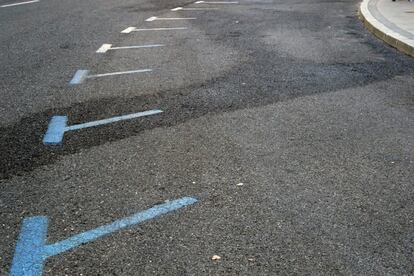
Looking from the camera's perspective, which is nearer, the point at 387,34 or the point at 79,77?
the point at 79,77

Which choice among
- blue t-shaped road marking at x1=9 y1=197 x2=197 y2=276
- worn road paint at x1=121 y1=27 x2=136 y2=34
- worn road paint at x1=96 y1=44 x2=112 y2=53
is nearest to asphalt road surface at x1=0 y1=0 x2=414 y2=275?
blue t-shaped road marking at x1=9 y1=197 x2=197 y2=276

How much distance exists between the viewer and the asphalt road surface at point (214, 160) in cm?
337

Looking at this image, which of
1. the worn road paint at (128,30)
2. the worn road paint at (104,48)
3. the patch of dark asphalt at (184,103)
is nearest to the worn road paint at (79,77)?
the patch of dark asphalt at (184,103)

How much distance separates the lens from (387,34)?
10.3 meters

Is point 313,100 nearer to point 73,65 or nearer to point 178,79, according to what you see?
point 178,79

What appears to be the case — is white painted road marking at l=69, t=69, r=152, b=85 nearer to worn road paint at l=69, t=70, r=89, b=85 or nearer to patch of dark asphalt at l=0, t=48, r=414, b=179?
worn road paint at l=69, t=70, r=89, b=85

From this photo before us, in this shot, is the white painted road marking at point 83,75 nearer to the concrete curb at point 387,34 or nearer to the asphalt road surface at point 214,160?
the asphalt road surface at point 214,160

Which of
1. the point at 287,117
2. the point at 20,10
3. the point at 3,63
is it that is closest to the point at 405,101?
the point at 287,117

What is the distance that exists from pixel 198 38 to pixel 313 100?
4.65 meters

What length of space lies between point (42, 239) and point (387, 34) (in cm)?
859

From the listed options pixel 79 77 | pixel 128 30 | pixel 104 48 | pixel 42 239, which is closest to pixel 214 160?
pixel 42 239

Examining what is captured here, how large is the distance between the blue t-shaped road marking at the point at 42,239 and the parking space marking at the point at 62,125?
1.58 meters

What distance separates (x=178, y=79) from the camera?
7.56 meters

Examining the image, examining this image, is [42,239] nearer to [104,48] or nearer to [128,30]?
[104,48]
